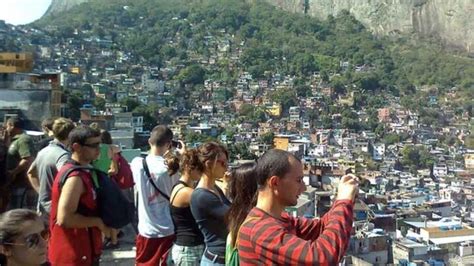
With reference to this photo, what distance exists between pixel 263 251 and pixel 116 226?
0.72 metres

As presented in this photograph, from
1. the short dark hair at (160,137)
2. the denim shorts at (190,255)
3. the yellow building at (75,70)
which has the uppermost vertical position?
the yellow building at (75,70)

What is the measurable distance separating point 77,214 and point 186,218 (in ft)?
1.26

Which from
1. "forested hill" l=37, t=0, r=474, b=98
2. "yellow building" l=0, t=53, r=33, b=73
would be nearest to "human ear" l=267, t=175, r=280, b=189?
"yellow building" l=0, t=53, r=33, b=73

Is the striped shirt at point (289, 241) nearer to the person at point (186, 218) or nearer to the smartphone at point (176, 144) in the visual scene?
the person at point (186, 218)

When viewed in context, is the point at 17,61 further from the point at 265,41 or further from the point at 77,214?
the point at 265,41

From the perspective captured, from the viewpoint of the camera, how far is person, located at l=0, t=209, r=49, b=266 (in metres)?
1.36

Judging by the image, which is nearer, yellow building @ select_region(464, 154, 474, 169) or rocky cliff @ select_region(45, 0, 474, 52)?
yellow building @ select_region(464, 154, 474, 169)

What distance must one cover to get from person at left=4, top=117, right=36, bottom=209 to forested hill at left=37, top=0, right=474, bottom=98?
143 ft

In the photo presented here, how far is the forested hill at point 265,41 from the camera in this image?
156ft

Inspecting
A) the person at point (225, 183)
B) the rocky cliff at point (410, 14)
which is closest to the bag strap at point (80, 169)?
the person at point (225, 183)

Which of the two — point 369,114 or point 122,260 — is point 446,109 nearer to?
point 369,114

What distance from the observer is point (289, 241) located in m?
1.26

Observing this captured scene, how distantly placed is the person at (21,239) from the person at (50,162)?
2.46 feet

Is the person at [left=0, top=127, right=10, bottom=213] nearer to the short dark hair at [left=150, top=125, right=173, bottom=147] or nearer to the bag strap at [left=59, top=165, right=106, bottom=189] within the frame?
the short dark hair at [left=150, top=125, right=173, bottom=147]
